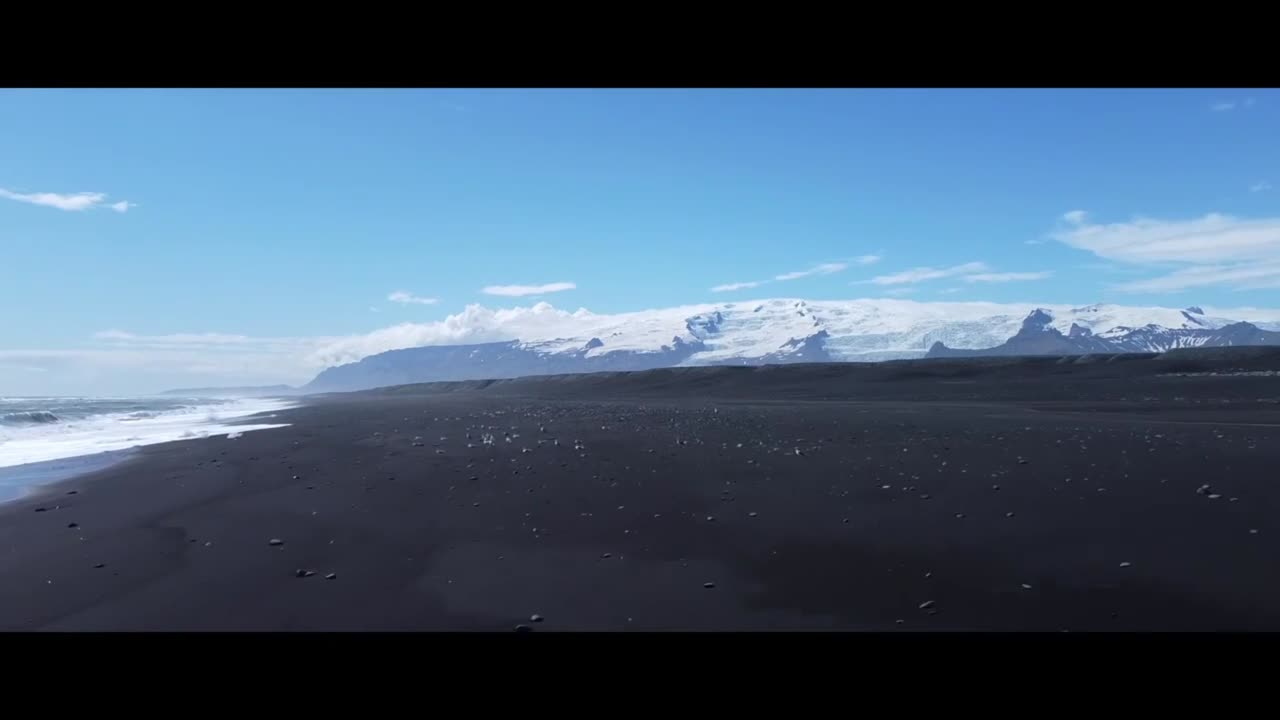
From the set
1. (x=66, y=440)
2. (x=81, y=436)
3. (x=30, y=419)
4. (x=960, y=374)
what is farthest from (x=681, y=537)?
(x=960, y=374)

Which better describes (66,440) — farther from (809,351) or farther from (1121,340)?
(1121,340)

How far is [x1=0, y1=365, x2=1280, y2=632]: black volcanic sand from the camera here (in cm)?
497

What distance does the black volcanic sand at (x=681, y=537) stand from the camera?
16.3 feet

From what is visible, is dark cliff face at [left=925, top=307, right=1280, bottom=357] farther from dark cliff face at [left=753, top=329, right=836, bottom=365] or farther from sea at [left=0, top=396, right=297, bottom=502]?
sea at [left=0, top=396, right=297, bottom=502]

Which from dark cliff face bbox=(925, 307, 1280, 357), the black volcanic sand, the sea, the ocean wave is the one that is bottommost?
the black volcanic sand

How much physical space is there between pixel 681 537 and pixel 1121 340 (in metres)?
203

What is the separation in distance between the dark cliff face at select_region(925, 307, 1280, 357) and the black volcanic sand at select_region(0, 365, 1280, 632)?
14838 cm

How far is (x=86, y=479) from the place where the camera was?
11.8 meters

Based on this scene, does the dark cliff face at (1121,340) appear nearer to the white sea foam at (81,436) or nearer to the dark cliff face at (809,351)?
the dark cliff face at (809,351)

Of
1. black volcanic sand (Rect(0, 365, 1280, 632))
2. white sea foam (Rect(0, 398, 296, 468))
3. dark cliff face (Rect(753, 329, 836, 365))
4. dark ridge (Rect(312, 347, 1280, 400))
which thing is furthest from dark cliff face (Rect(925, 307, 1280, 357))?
black volcanic sand (Rect(0, 365, 1280, 632))

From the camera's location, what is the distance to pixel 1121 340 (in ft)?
546
